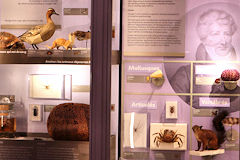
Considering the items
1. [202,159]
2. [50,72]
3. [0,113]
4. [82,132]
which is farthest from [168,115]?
[0,113]

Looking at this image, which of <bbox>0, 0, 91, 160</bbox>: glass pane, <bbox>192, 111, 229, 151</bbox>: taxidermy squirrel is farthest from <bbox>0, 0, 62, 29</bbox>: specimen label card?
<bbox>192, 111, 229, 151</bbox>: taxidermy squirrel

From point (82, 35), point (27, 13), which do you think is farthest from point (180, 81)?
point (27, 13)

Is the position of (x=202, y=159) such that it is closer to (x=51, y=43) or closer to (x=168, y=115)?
(x=168, y=115)

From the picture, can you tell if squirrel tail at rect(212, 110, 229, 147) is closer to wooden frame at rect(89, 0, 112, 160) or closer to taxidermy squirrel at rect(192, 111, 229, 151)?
taxidermy squirrel at rect(192, 111, 229, 151)

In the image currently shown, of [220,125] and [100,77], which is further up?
[100,77]

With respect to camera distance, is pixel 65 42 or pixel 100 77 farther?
pixel 65 42

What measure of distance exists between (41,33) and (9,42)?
0.45 ft

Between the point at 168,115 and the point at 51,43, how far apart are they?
543mm

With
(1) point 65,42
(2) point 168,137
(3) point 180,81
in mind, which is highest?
(1) point 65,42

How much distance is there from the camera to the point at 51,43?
1.41 meters

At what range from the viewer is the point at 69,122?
1392 mm

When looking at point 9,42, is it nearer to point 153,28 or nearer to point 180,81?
point 153,28

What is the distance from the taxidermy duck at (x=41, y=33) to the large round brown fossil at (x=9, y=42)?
1.2 inches

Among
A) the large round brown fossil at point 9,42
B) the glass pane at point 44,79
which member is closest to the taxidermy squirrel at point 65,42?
the glass pane at point 44,79
